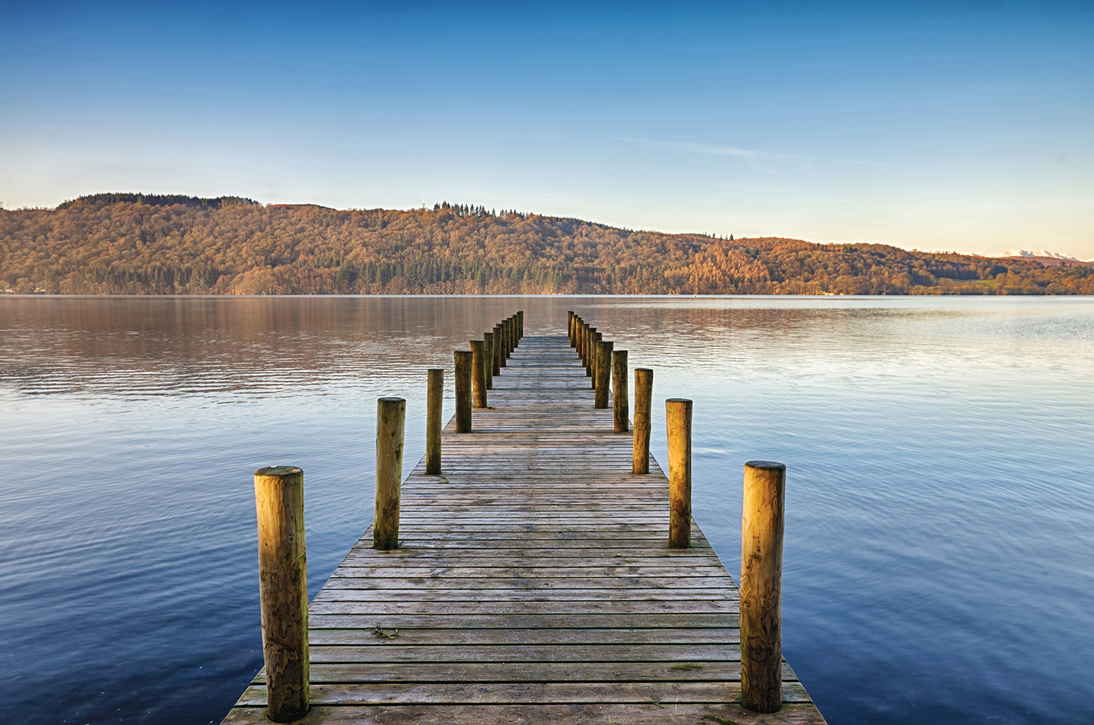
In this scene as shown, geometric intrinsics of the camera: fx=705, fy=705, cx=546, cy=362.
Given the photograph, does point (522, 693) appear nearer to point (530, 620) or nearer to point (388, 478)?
point (530, 620)

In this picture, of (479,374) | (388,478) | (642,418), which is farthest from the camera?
(479,374)

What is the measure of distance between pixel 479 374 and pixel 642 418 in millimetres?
5901

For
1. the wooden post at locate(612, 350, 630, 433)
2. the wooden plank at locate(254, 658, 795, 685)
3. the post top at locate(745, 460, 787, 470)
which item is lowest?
the wooden plank at locate(254, 658, 795, 685)

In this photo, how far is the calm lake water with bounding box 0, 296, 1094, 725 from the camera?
6.27 metres

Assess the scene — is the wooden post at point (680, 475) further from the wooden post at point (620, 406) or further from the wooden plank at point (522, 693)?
the wooden post at point (620, 406)

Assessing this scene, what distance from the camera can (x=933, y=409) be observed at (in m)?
21.4

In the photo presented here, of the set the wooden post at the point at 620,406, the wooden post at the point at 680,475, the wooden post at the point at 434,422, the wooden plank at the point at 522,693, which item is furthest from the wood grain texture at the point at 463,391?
the wooden plank at the point at 522,693

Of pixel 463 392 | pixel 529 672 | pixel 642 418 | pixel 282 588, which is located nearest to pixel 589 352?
pixel 463 392

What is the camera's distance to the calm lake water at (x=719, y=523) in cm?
627

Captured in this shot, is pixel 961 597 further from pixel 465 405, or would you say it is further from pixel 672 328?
pixel 672 328

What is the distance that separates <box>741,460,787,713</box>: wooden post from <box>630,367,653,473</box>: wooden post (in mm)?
4913

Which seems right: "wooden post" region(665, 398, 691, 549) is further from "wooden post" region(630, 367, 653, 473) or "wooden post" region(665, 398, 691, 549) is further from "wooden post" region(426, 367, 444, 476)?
"wooden post" region(426, 367, 444, 476)

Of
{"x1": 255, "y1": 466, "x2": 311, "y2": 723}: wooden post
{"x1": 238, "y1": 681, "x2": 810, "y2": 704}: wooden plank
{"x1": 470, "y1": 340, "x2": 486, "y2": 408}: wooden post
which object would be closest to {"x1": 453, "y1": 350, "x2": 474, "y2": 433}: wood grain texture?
{"x1": 470, "y1": 340, "x2": 486, "y2": 408}: wooden post

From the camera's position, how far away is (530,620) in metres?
4.89
